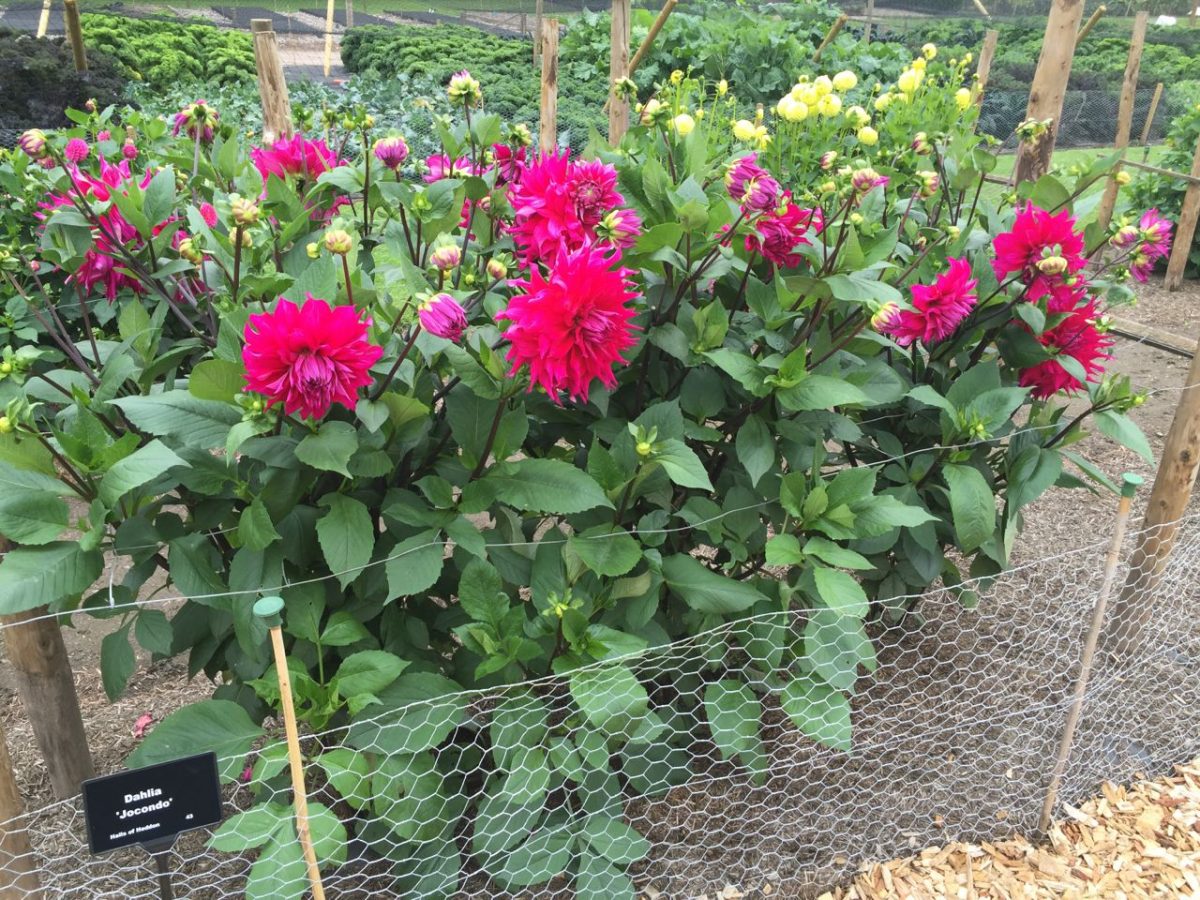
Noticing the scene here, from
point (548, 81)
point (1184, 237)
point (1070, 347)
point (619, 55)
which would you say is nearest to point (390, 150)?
point (1070, 347)

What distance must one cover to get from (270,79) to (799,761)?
2969 millimetres

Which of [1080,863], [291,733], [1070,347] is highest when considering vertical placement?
[1070,347]

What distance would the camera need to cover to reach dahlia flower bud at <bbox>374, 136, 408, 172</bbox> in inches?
57.0

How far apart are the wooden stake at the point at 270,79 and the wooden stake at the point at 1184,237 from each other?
14.6 feet

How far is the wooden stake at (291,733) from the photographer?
3.78 ft

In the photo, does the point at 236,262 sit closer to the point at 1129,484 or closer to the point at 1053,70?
the point at 1129,484

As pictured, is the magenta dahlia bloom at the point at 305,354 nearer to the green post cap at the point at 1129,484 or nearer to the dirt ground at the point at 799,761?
the dirt ground at the point at 799,761

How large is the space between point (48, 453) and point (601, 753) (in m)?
0.86

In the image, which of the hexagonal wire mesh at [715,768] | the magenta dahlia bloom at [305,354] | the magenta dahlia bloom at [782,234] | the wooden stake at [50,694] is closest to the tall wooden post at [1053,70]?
the hexagonal wire mesh at [715,768]

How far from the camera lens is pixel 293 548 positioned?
1351 mm

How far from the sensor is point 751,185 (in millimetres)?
1395

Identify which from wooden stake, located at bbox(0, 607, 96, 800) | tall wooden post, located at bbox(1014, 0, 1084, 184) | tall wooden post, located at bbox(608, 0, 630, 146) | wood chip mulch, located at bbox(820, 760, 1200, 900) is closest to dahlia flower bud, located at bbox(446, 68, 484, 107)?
wooden stake, located at bbox(0, 607, 96, 800)

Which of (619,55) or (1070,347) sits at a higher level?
(619,55)

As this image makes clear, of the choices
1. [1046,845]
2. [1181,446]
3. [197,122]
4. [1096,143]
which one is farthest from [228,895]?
[1096,143]
